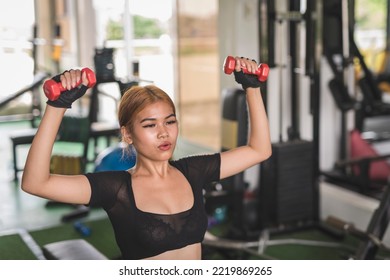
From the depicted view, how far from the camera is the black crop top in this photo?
1.33 meters

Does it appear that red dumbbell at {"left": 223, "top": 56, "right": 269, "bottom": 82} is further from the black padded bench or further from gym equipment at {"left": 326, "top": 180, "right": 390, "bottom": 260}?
the black padded bench

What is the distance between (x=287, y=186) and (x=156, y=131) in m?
2.05

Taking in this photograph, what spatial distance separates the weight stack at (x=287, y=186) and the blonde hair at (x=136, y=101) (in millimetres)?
1888

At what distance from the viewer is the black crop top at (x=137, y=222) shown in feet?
4.35

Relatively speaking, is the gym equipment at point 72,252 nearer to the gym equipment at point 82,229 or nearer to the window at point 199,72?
the gym equipment at point 82,229

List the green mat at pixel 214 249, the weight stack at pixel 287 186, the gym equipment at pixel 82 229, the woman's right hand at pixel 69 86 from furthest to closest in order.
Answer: the gym equipment at pixel 82 229, the weight stack at pixel 287 186, the green mat at pixel 214 249, the woman's right hand at pixel 69 86

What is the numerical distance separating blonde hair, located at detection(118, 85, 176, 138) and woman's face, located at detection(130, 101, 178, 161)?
0.04 feet

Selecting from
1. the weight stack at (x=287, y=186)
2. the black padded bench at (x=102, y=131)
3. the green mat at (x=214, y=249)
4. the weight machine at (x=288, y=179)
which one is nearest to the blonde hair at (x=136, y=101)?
the green mat at (x=214, y=249)

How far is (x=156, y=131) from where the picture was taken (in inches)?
51.8

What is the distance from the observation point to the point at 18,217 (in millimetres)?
3596

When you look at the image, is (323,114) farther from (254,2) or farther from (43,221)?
(43,221)

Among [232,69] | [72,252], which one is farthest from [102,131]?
[232,69]
